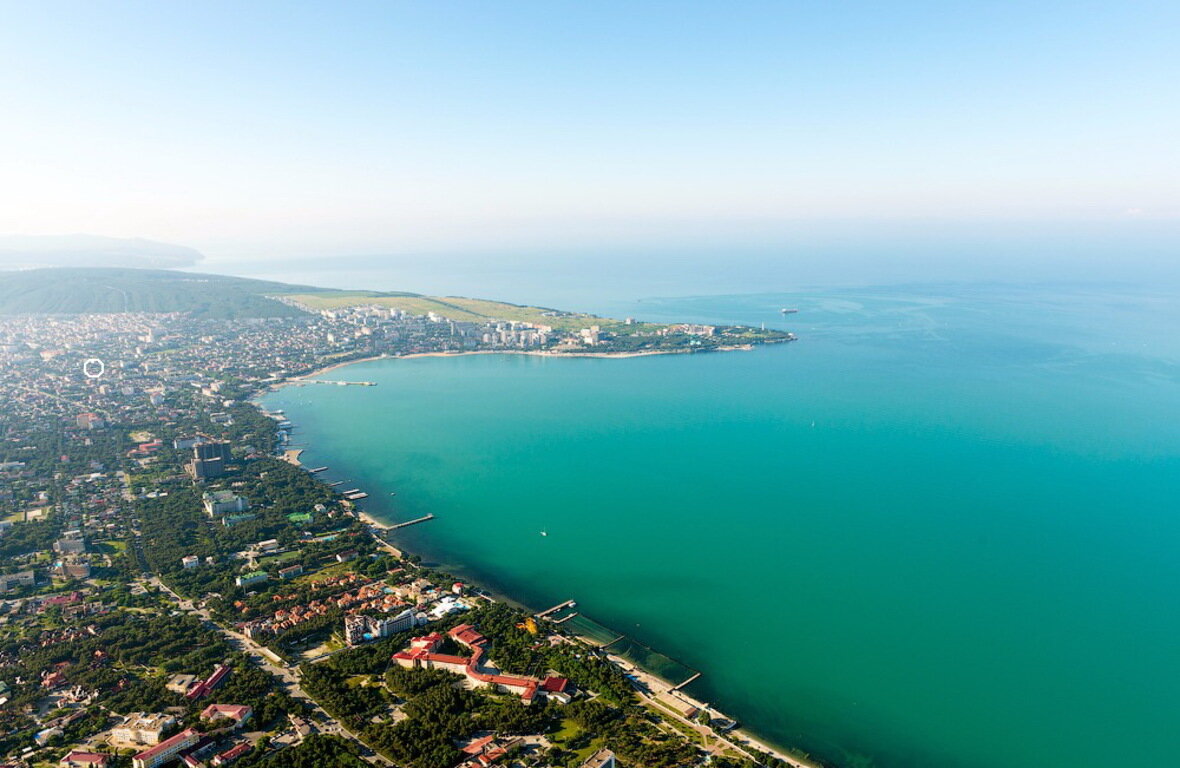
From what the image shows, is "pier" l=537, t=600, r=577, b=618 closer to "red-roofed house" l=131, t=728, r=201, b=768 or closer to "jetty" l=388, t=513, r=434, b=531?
"jetty" l=388, t=513, r=434, b=531

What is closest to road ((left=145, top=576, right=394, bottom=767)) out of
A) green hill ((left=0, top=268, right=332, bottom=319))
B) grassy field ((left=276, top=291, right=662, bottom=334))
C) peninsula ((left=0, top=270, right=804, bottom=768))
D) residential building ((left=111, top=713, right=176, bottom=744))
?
peninsula ((left=0, top=270, right=804, bottom=768))

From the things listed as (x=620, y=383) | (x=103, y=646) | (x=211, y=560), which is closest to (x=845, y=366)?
(x=620, y=383)

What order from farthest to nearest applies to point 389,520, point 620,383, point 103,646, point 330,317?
point 330,317 → point 620,383 → point 389,520 → point 103,646

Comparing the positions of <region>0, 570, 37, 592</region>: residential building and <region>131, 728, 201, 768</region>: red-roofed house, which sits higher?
<region>131, 728, 201, 768</region>: red-roofed house

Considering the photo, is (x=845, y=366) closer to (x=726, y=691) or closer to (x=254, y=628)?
(x=726, y=691)

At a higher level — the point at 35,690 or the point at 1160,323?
the point at 1160,323

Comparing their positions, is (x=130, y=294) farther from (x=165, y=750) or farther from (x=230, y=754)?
(x=230, y=754)

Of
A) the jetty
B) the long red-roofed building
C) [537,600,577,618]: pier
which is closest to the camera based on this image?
the long red-roofed building

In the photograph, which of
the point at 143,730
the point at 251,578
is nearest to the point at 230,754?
the point at 143,730
